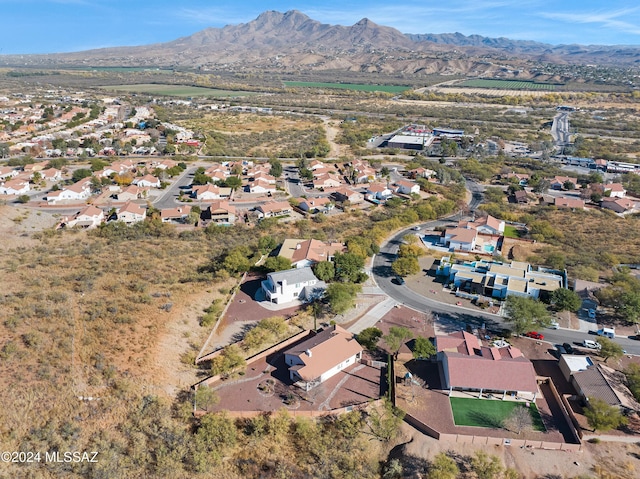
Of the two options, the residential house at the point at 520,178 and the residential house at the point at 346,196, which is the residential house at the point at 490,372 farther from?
the residential house at the point at 520,178

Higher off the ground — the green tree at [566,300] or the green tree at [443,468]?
the green tree at [566,300]

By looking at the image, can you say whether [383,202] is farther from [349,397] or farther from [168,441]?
[168,441]

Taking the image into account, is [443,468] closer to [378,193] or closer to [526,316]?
[526,316]

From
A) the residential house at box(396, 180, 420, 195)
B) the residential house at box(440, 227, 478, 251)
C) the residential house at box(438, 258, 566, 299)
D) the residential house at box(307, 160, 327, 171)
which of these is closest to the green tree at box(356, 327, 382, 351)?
the residential house at box(438, 258, 566, 299)

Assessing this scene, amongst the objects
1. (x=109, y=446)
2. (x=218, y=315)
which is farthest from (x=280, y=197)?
(x=109, y=446)

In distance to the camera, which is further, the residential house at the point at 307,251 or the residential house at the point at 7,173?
the residential house at the point at 7,173

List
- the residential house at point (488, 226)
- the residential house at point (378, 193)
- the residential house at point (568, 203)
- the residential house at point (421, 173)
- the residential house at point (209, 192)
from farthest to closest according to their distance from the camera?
the residential house at point (421, 173), the residential house at point (378, 193), the residential house at point (209, 192), the residential house at point (568, 203), the residential house at point (488, 226)

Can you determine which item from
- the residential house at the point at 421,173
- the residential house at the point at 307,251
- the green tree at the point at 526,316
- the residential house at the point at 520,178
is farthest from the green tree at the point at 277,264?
the residential house at the point at 520,178
